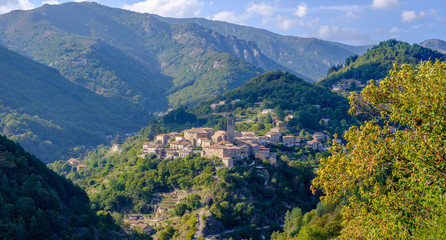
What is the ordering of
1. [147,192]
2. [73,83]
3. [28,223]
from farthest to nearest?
[73,83] → [147,192] → [28,223]

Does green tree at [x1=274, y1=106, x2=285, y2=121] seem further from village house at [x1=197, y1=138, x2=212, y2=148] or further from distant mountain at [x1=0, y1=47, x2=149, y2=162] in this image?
distant mountain at [x1=0, y1=47, x2=149, y2=162]

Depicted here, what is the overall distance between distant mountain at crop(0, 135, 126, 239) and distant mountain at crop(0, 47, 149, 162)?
73799mm

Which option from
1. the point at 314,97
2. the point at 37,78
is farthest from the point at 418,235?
the point at 37,78

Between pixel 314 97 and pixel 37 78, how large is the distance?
413 feet

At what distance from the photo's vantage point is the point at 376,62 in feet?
464

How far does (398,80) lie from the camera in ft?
42.2

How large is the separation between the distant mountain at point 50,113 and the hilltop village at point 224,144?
195 ft

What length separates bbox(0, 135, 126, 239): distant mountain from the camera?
37562 mm

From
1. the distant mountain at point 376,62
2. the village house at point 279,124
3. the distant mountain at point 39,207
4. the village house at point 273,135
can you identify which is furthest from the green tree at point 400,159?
the distant mountain at point 376,62

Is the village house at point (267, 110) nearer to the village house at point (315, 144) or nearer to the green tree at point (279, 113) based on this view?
the green tree at point (279, 113)

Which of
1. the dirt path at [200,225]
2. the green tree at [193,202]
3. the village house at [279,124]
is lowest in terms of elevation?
the dirt path at [200,225]

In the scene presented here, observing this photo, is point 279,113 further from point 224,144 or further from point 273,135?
point 224,144

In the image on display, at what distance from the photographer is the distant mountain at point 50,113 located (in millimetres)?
129000

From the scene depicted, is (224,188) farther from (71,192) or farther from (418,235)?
(418,235)
